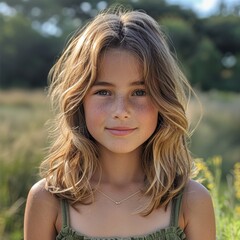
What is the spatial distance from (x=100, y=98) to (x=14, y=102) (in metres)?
11.4

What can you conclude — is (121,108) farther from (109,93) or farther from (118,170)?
(118,170)

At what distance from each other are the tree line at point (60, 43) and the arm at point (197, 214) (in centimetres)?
1601

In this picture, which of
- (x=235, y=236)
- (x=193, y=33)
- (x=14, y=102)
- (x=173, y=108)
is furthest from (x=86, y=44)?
(x=193, y=33)

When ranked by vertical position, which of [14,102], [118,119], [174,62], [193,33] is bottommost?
[118,119]

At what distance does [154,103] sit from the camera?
2.11 m

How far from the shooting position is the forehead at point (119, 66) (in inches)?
81.2

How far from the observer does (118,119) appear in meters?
2.04

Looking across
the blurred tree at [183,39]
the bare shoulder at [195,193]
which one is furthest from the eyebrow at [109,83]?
the blurred tree at [183,39]

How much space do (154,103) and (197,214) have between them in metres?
0.42

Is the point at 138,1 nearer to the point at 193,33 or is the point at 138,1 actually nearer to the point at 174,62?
the point at 193,33

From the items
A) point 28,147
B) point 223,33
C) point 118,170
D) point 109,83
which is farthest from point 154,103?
point 223,33

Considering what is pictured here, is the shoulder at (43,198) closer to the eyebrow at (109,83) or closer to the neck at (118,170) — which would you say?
the neck at (118,170)

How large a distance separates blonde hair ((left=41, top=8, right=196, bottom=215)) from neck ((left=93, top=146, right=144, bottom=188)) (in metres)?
0.03

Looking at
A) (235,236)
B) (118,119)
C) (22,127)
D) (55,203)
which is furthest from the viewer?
(22,127)
